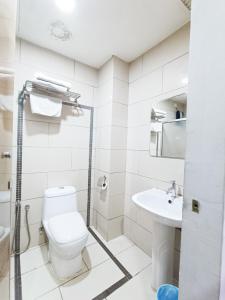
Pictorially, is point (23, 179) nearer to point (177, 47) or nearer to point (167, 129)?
point (167, 129)

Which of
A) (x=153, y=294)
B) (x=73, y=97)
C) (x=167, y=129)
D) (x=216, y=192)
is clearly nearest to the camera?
(x=216, y=192)

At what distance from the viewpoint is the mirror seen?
4.74 ft

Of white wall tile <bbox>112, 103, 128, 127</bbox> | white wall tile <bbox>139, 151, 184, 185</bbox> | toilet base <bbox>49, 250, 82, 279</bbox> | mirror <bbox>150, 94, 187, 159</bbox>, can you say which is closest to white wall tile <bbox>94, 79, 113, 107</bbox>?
white wall tile <bbox>112, 103, 128, 127</bbox>

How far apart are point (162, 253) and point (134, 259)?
0.51 meters

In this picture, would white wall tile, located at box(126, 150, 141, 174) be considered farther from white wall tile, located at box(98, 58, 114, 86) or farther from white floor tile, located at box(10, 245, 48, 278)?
white floor tile, located at box(10, 245, 48, 278)

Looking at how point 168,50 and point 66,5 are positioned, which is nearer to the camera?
point 66,5

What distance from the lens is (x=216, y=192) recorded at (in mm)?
560

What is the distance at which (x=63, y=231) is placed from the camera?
54.7 inches

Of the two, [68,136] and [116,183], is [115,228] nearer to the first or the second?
[116,183]

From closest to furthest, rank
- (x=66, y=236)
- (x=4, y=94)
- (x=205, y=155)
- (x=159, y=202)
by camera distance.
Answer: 1. (x=205, y=155)
2. (x=4, y=94)
3. (x=66, y=236)
4. (x=159, y=202)

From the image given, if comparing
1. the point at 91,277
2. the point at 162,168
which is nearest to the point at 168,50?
the point at 162,168

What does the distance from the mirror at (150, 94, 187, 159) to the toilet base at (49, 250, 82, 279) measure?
1.34m

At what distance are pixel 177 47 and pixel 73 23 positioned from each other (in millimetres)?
1028

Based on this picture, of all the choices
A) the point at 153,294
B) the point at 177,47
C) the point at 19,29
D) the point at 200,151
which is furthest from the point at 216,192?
the point at 19,29
